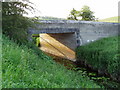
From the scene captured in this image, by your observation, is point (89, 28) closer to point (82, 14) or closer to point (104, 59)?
point (104, 59)

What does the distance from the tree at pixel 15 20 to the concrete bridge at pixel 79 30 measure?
335cm

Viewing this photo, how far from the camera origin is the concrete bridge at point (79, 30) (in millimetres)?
10586

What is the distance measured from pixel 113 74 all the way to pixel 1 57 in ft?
20.3

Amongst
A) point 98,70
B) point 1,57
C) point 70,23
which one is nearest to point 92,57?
point 98,70

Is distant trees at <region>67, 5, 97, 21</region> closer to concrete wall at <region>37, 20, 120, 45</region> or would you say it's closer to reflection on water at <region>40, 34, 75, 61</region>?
reflection on water at <region>40, 34, 75, 61</region>

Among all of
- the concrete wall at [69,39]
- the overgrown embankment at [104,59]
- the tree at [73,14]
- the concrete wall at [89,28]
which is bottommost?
the overgrown embankment at [104,59]

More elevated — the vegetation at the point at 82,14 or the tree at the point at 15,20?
the vegetation at the point at 82,14

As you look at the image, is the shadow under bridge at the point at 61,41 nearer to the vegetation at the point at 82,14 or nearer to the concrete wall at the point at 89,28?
the concrete wall at the point at 89,28

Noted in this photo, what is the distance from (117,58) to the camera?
7.68 m

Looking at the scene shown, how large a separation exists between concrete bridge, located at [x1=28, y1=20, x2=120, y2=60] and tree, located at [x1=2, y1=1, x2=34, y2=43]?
335cm

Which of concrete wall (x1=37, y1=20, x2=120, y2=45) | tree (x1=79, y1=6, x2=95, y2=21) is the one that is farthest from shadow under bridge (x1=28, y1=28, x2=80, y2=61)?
tree (x1=79, y1=6, x2=95, y2=21)

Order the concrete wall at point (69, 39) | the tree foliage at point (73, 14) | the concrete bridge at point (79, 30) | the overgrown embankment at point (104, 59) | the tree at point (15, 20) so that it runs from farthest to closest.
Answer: the tree foliage at point (73, 14) → the concrete wall at point (69, 39) → the concrete bridge at point (79, 30) → the overgrown embankment at point (104, 59) → the tree at point (15, 20)

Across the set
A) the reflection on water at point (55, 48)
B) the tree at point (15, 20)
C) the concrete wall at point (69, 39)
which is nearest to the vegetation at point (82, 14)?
the reflection on water at point (55, 48)

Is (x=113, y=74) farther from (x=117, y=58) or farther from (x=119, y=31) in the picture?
(x=119, y=31)
